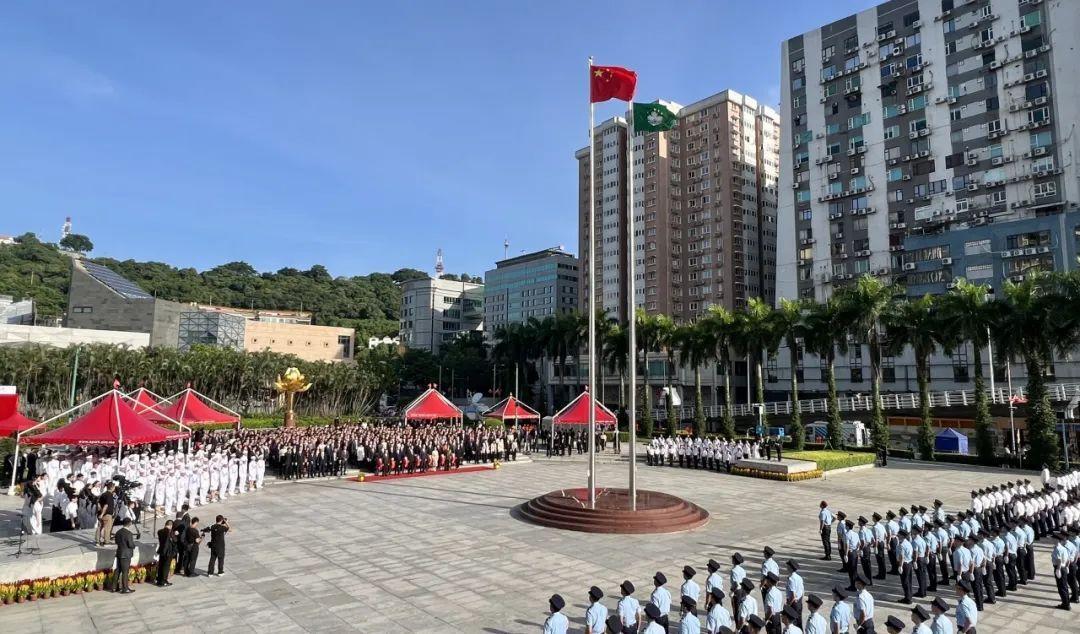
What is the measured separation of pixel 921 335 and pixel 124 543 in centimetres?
3588

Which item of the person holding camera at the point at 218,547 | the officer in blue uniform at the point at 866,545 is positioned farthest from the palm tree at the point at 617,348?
the person holding camera at the point at 218,547

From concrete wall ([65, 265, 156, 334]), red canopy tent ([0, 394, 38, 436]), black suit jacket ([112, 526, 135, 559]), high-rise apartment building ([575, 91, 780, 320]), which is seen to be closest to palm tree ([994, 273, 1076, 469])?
black suit jacket ([112, 526, 135, 559])

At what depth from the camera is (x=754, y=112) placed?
86188 millimetres

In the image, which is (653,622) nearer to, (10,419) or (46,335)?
(10,419)

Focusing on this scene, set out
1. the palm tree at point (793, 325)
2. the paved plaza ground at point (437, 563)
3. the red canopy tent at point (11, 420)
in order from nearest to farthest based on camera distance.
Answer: the paved plaza ground at point (437, 563)
the red canopy tent at point (11, 420)
the palm tree at point (793, 325)

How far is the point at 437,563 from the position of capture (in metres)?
14.0

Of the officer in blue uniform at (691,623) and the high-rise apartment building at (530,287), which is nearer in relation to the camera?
the officer in blue uniform at (691,623)

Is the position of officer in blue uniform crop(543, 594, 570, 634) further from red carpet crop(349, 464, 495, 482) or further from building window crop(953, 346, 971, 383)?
building window crop(953, 346, 971, 383)

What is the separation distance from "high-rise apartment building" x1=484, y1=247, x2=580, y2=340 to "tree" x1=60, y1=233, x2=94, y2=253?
111m

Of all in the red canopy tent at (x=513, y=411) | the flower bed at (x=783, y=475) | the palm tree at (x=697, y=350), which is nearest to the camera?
the flower bed at (x=783, y=475)

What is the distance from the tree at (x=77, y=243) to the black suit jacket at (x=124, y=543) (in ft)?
596

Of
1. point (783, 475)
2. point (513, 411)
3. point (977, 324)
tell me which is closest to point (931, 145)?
point (977, 324)

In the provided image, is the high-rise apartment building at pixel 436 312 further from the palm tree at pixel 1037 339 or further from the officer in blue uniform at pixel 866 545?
the officer in blue uniform at pixel 866 545

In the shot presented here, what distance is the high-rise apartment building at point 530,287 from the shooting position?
4451 inches
